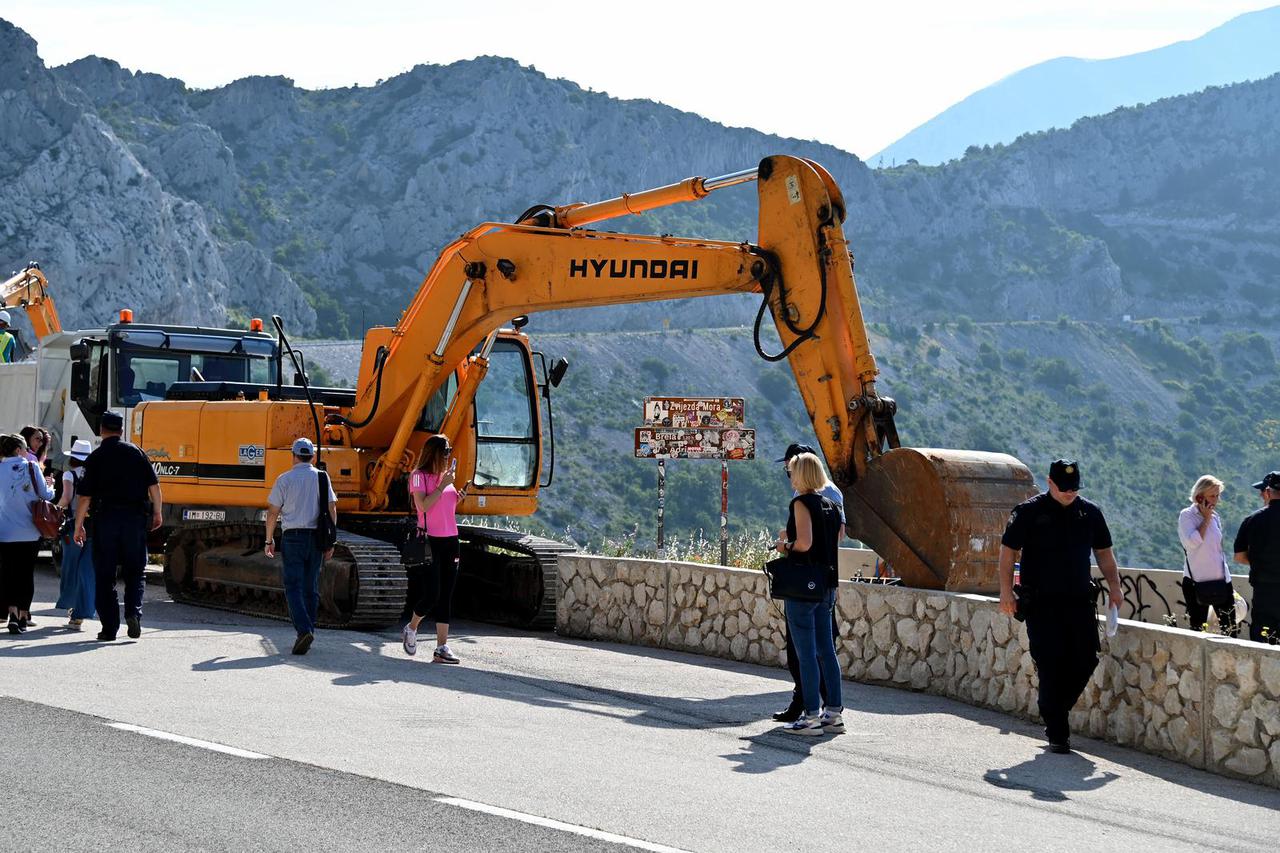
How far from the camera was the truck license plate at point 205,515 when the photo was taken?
1844 centimetres

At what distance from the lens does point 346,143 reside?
6220 inches

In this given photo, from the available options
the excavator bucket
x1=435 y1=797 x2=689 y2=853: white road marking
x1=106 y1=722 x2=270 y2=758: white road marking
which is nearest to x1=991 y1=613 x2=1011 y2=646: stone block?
the excavator bucket

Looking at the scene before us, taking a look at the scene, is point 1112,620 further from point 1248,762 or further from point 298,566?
point 298,566

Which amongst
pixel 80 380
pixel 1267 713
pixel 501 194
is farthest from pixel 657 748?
pixel 501 194

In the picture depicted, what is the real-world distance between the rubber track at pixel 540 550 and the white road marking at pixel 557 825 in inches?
366

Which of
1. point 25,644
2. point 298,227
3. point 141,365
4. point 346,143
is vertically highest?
point 346,143

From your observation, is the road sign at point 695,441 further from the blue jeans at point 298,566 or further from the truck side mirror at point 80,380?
the truck side mirror at point 80,380

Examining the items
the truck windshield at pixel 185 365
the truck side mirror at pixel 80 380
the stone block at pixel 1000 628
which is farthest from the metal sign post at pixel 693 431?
the truck side mirror at pixel 80 380

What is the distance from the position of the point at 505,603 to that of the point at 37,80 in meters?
94.7

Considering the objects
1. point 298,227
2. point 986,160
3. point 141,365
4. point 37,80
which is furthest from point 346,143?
point 141,365

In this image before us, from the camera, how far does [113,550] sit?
13523 mm

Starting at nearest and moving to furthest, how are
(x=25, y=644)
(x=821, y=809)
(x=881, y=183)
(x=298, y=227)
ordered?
1. (x=821, y=809)
2. (x=25, y=644)
3. (x=298, y=227)
4. (x=881, y=183)

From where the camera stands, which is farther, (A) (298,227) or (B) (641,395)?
(A) (298,227)

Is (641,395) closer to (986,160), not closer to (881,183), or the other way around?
(881,183)
